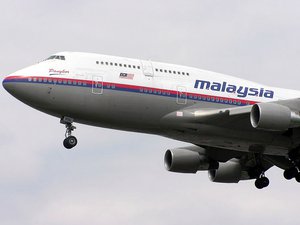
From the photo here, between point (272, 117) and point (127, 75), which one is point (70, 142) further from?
point (272, 117)

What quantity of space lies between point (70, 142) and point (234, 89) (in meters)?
9.31

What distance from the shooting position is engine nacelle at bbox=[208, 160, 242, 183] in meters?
60.1

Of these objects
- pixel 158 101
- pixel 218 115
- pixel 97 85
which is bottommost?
pixel 218 115

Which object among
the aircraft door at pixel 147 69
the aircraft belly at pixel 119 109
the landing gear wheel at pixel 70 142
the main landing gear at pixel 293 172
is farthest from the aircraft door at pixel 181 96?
the main landing gear at pixel 293 172

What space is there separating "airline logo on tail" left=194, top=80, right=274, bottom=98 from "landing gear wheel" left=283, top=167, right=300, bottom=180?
15.0ft

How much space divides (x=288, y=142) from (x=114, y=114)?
978 centimetres

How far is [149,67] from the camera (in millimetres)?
52812

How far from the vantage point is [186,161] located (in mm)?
58312

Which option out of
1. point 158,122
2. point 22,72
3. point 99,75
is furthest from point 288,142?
point 22,72

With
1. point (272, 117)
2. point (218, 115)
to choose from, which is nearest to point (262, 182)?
point (218, 115)

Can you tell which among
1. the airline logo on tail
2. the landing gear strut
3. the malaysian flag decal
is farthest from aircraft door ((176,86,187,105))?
the landing gear strut

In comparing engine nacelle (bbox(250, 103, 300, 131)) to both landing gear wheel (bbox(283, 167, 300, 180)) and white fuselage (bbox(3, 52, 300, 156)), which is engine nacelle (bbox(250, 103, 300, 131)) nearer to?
white fuselage (bbox(3, 52, 300, 156))

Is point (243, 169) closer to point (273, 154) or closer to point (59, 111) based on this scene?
point (273, 154)

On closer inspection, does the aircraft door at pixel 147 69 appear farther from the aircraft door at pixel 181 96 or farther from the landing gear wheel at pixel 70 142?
the landing gear wheel at pixel 70 142
